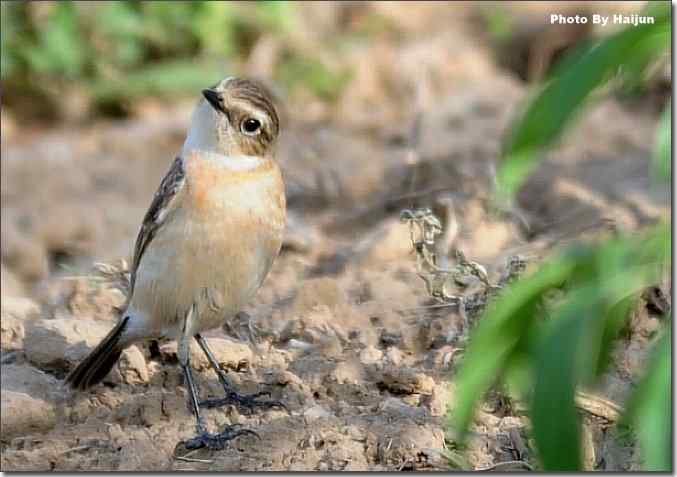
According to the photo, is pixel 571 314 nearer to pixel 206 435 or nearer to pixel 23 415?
pixel 206 435

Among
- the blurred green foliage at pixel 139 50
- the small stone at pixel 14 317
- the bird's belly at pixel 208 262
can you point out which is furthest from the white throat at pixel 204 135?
the blurred green foliage at pixel 139 50

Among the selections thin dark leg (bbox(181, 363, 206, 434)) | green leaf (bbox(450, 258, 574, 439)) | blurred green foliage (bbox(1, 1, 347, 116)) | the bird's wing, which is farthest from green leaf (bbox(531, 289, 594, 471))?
blurred green foliage (bbox(1, 1, 347, 116))

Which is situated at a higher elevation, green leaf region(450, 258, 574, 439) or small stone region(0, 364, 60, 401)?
green leaf region(450, 258, 574, 439)

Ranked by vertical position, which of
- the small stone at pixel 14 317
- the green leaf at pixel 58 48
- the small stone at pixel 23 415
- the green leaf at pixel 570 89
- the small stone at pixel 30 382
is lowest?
the small stone at pixel 23 415

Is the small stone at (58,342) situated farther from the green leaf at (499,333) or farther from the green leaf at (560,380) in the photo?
the green leaf at (560,380)

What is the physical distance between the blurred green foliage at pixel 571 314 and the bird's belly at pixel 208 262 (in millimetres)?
2625

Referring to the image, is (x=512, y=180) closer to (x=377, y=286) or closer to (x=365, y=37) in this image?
(x=377, y=286)

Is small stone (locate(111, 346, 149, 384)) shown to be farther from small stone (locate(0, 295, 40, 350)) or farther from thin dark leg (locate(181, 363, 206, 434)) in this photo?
small stone (locate(0, 295, 40, 350))

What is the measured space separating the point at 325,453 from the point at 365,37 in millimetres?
6289

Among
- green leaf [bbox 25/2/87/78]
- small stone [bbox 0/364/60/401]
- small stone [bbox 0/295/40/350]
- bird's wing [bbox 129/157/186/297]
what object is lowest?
small stone [bbox 0/364/60/401]

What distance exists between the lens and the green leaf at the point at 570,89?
284 cm

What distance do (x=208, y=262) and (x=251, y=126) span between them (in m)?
0.68

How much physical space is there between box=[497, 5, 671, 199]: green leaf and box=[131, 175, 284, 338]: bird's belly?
271cm

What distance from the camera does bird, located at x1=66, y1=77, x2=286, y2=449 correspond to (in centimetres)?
557
